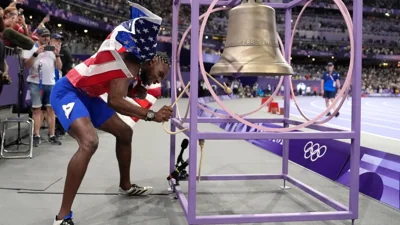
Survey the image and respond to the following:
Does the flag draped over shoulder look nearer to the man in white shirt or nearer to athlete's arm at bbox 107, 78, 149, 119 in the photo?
athlete's arm at bbox 107, 78, 149, 119

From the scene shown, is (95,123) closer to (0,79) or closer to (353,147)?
(0,79)

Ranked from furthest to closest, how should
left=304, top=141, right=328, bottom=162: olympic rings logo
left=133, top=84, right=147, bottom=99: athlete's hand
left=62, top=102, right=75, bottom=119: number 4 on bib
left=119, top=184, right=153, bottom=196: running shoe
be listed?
left=304, top=141, right=328, bottom=162: olympic rings logo, left=119, top=184, right=153, bottom=196: running shoe, left=133, top=84, right=147, bottom=99: athlete's hand, left=62, top=102, right=75, bottom=119: number 4 on bib

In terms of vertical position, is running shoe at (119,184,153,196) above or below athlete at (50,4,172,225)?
below

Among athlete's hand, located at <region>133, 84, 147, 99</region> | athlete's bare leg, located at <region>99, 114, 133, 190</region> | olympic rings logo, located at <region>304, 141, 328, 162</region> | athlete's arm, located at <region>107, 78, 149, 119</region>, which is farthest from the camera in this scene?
olympic rings logo, located at <region>304, 141, 328, 162</region>

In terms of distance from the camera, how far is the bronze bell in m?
3.16

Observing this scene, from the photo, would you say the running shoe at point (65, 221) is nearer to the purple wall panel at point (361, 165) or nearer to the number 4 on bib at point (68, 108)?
the number 4 on bib at point (68, 108)

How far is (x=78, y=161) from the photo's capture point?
339cm

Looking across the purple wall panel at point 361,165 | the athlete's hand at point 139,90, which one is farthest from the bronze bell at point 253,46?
the purple wall panel at point 361,165

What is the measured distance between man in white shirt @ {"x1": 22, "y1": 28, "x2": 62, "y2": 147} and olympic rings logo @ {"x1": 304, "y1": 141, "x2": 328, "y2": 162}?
4.54 m

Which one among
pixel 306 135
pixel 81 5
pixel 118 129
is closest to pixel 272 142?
pixel 118 129

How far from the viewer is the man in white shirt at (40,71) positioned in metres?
7.37

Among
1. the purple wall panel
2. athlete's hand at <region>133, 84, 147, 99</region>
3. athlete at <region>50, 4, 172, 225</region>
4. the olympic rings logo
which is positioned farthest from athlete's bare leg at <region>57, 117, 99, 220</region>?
the olympic rings logo

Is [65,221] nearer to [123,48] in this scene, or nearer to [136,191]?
[136,191]

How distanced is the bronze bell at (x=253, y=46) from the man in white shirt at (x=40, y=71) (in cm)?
493
